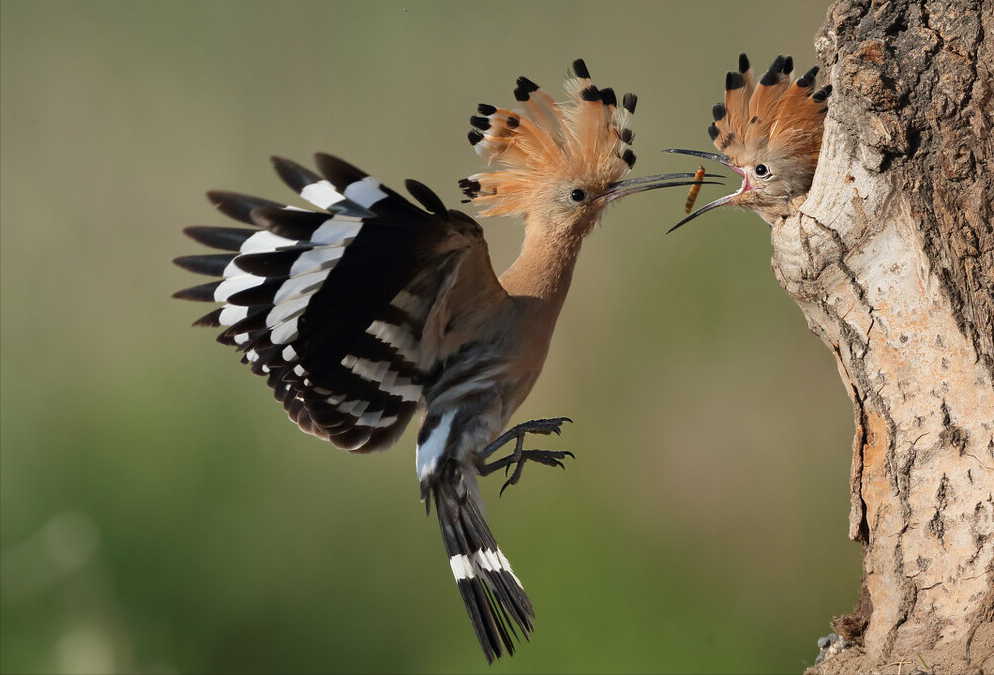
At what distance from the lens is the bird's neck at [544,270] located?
1.59 meters

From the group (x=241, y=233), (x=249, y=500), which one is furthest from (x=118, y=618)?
(x=241, y=233)

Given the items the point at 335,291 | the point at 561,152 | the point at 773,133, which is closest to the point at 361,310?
the point at 335,291

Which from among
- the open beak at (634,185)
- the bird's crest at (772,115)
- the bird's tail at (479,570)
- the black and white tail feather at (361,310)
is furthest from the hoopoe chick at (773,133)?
the bird's tail at (479,570)

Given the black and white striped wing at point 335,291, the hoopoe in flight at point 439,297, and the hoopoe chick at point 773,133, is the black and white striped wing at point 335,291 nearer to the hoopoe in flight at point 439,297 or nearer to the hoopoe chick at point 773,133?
the hoopoe in flight at point 439,297

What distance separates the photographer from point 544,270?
1.62m

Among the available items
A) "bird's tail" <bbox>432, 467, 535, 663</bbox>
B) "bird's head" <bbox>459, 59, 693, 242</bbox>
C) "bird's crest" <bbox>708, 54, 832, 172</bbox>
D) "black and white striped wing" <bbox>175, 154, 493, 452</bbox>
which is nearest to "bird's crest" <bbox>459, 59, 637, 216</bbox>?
"bird's head" <bbox>459, 59, 693, 242</bbox>

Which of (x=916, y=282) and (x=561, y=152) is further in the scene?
(x=561, y=152)

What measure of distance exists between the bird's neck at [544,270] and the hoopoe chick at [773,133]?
30 centimetres

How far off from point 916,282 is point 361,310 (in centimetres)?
69

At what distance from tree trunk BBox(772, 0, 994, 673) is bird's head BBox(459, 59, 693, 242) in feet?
1.34

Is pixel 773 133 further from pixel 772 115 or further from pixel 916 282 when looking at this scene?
pixel 916 282

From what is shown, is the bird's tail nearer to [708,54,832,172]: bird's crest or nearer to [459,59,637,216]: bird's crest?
[459,59,637,216]: bird's crest

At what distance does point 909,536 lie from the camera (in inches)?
48.9

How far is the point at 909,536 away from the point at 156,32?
7.91 ft
